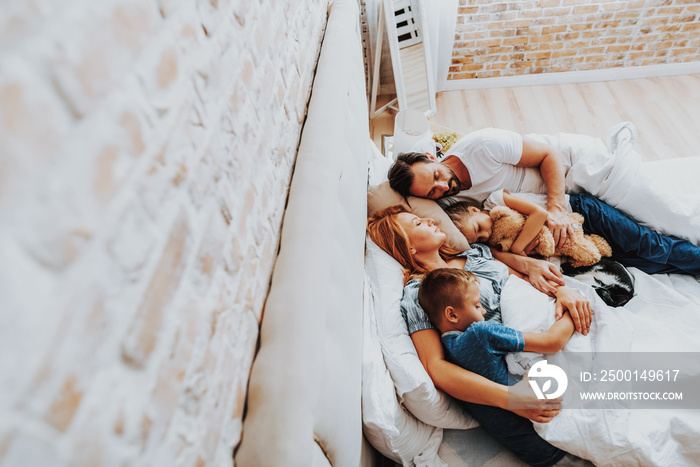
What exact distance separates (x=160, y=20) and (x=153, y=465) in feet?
1.58

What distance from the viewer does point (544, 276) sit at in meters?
1.52

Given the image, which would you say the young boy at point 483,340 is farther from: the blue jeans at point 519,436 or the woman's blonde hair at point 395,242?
the woman's blonde hair at point 395,242

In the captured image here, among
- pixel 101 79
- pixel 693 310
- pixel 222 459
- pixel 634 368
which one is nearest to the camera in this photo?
pixel 101 79

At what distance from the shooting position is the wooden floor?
2.64 metres

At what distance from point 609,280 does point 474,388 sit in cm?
78

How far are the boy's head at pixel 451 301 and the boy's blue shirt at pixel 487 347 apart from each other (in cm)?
7

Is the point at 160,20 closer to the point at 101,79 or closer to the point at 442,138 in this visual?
the point at 101,79

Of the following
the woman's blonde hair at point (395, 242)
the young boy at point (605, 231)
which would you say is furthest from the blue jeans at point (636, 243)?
the woman's blonde hair at point (395, 242)

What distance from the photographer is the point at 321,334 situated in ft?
2.43

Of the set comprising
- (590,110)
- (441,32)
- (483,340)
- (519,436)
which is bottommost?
(590,110)

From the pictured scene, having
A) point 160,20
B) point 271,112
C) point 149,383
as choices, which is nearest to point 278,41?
point 271,112

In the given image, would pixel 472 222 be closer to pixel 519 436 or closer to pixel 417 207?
pixel 417 207

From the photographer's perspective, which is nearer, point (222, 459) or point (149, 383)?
point (149, 383)

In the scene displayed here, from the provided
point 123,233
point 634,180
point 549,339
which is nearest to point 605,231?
point 634,180
